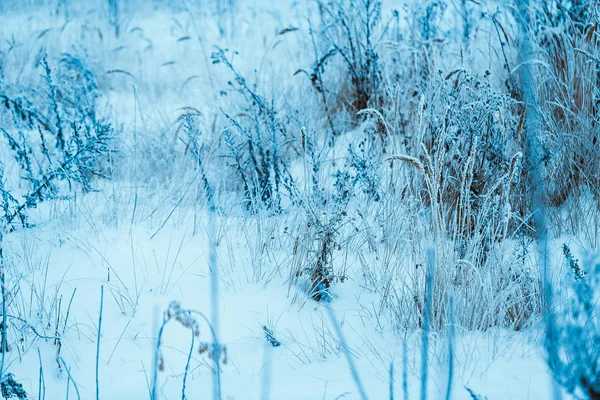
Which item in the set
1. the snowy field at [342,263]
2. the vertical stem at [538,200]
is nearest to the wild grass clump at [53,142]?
the snowy field at [342,263]

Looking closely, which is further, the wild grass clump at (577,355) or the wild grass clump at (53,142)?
the wild grass clump at (53,142)

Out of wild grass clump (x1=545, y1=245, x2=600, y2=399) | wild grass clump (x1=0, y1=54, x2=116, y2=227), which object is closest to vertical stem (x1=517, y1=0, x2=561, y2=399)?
wild grass clump (x1=545, y1=245, x2=600, y2=399)

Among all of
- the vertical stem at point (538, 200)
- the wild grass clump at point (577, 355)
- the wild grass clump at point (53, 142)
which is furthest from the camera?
the wild grass clump at point (53, 142)

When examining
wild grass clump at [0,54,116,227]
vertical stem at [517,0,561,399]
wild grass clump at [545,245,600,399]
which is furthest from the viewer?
wild grass clump at [0,54,116,227]

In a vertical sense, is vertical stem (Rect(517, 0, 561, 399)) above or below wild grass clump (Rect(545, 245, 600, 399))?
above

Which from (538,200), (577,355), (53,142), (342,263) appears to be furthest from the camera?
(53,142)

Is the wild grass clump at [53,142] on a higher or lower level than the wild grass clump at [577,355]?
higher

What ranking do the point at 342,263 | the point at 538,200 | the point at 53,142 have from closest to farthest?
the point at 538,200 → the point at 342,263 → the point at 53,142

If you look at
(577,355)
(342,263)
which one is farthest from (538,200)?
(342,263)

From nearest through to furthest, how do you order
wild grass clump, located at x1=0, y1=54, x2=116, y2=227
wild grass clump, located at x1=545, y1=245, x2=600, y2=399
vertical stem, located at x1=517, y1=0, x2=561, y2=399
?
wild grass clump, located at x1=545, y1=245, x2=600, y2=399 < vertical stem, located at x1=517, y1=0, x2=561, y2=399 < wild grass clump, located at x1=0, y1=54, x2=116, y2=227

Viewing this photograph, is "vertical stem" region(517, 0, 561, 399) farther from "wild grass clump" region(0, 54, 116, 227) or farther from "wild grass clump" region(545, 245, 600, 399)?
"wild grass clump" region(0, 54, 116, 227)

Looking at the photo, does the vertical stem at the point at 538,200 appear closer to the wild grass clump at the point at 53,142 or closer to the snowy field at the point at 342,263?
the snowy field at the point at 342,263

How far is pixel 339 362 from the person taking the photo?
64.2 inches

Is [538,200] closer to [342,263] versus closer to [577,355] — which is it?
[577,355]
